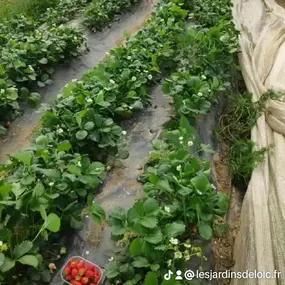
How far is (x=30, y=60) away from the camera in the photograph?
3930mm

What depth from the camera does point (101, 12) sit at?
519cm

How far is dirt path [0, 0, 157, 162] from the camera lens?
3.49 metres

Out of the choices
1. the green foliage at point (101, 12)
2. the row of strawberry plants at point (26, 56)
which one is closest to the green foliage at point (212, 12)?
the green foliage at point (101, 12)

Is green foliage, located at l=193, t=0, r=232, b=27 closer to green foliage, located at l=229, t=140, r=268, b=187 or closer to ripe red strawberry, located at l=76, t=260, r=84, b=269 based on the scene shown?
green foliage, located at l=229, t=140, r=268, b=187

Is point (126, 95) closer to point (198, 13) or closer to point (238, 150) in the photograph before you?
point (238, 150)

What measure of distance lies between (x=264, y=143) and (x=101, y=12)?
3042 mm

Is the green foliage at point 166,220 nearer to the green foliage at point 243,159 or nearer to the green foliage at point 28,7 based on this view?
the green foliage at point 243,159

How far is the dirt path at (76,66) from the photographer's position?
11.5ft

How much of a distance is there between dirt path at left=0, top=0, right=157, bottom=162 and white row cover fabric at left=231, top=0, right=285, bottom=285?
149cm

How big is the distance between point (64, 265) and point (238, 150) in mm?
1849

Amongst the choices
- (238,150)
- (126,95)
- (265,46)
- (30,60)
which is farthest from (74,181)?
(265,46)

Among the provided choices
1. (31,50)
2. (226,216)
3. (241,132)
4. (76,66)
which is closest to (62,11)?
(76,66)

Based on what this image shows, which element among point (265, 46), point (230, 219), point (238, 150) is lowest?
point (230, 219)

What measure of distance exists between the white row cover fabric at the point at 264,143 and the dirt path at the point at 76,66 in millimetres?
1493
